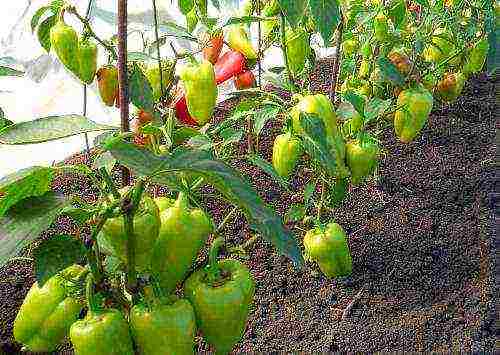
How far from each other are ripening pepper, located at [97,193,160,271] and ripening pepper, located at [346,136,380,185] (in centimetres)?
74

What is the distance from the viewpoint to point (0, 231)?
2.25 ft

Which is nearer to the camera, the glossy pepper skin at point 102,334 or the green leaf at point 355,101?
the glossy pepper skin at point 102,334

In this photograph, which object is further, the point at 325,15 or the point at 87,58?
the point at 87,58

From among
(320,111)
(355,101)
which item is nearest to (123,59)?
(320,111)

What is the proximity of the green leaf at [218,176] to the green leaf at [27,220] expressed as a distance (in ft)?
0.29

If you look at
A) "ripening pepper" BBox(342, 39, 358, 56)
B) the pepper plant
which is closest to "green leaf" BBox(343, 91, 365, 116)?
the pepper plant

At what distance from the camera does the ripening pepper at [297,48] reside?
1.51 meters

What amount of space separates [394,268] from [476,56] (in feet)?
2.90

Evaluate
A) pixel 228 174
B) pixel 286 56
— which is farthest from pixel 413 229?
pixel 228 174

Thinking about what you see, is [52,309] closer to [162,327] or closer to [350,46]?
[162,327]

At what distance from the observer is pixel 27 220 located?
2.27 feet

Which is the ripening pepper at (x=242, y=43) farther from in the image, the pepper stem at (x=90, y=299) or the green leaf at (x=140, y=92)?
the pepper stem at (x=90, y=299)

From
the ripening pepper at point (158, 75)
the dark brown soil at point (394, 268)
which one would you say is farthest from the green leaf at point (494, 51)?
the ripening pepper at point (158, 75)

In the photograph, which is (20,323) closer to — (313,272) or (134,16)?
(313,272)
